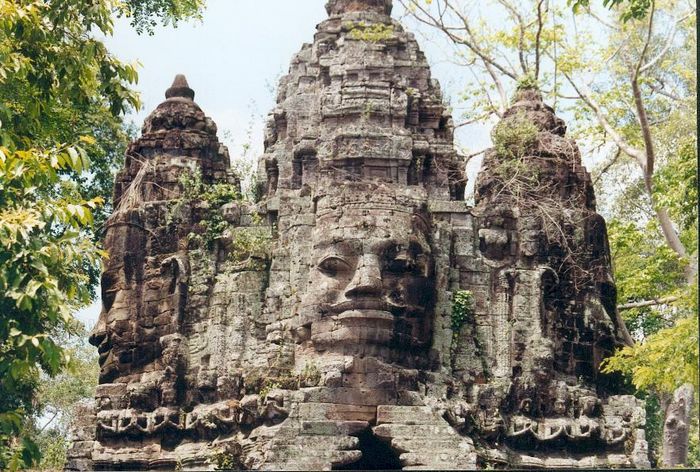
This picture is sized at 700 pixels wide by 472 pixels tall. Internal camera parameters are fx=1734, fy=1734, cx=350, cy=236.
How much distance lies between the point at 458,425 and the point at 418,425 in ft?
2.72

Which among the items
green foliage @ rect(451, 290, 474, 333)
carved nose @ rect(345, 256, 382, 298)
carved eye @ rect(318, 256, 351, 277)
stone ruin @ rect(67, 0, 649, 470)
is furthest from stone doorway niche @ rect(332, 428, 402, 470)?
green foliage @ rect(451, 290, 474, 333)

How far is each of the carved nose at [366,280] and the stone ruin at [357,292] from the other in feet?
0.10

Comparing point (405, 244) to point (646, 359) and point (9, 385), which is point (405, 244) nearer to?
point (646, 359)

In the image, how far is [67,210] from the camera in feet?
64.2

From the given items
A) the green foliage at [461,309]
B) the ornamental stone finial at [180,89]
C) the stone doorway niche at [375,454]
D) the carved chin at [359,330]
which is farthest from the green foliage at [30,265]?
the ornamental stone finial at [180,89]

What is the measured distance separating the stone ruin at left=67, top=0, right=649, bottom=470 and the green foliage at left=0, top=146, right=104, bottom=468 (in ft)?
12.5

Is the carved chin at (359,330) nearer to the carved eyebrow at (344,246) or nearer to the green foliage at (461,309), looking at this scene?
the carved eyebrow at (344,246)

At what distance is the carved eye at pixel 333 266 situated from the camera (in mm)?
23547

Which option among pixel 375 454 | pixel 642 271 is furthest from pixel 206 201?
pixel 642 271

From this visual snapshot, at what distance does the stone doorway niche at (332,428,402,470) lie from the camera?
2266 cm

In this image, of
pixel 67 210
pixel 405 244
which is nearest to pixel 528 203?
pixel 405 244

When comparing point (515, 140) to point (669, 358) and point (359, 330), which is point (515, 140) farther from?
point (669, 358)

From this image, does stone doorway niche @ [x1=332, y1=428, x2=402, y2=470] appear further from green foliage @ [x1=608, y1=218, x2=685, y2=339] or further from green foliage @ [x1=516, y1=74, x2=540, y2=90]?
green foliage @ [x1=608, y1=218, x2=685, y2=339]

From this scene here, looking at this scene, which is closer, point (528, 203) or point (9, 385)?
point (9, 385)
